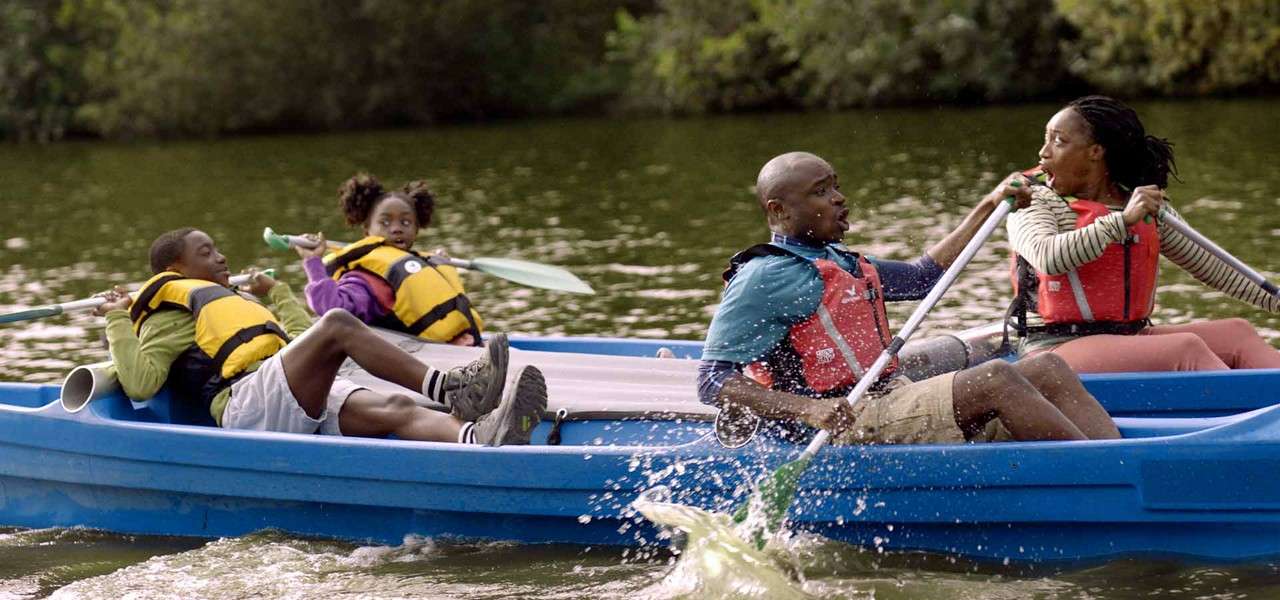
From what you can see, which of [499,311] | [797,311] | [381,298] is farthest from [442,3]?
[797,311]

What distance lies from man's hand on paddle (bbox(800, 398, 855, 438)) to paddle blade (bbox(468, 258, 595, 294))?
3.26m

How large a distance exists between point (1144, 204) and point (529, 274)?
3.44 m

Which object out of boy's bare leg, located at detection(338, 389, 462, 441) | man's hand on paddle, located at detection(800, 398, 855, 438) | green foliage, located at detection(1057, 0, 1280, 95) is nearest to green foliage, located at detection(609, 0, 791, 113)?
green foliage, located at detection(1057, 0, 1280, 95)

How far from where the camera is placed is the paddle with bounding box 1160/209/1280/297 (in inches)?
201

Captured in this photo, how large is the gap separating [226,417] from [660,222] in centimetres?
786

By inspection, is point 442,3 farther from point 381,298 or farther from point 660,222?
point 381,298

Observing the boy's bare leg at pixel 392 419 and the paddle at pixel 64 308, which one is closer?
the boy's bare leg at pixel 392 419

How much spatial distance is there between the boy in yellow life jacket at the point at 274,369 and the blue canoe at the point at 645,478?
0.15 meters

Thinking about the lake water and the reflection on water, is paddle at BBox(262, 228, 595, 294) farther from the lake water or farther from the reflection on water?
the reflection on water

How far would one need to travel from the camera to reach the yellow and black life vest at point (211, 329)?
554cm

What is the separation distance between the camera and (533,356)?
6.17m

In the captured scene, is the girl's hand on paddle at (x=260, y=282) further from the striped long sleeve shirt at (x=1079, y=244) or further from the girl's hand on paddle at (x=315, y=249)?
the striped long sleeve shirt at (x=1079, y=244)

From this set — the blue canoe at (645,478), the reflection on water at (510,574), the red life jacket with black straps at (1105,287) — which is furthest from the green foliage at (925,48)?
the reflection on water at (510,574)

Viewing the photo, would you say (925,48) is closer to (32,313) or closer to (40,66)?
(40,66)
